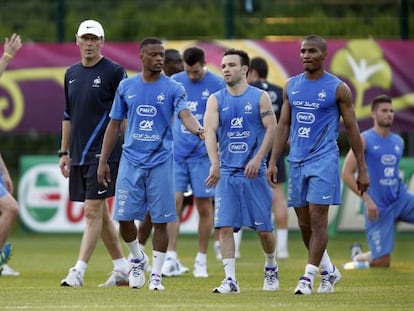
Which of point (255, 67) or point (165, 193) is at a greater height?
point (255, 67)

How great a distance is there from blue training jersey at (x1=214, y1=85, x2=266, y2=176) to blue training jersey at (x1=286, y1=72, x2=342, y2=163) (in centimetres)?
42

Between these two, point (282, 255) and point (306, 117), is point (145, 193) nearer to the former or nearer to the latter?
point (306, 117)

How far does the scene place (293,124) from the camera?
12789 millimetres

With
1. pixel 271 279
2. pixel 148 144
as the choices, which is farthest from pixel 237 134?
pixel 271 279

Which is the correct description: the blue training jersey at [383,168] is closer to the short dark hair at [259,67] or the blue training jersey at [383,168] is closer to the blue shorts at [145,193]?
the short dark hair at [259,67]

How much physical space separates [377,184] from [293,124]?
14.4ft

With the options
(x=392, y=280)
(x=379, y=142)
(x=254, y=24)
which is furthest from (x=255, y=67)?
(x=254, y=24)

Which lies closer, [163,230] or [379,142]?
[163,230]

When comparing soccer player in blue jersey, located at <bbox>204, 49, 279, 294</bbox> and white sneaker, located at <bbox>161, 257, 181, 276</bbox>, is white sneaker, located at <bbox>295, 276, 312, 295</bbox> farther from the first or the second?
white sneaker, located at <bbox>161, 257, 181, 276</bbox>

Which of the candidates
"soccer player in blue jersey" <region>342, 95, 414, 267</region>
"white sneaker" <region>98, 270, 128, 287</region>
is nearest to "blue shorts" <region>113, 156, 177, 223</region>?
"white sneaker" <region>98, 270, 128, 287</region>

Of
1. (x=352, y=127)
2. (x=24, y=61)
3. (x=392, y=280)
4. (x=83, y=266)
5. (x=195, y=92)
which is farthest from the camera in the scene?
(x=24, y=61)

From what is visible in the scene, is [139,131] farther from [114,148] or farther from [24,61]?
[24,61]

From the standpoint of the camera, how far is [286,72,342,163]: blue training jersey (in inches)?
497

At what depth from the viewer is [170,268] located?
15.3m
